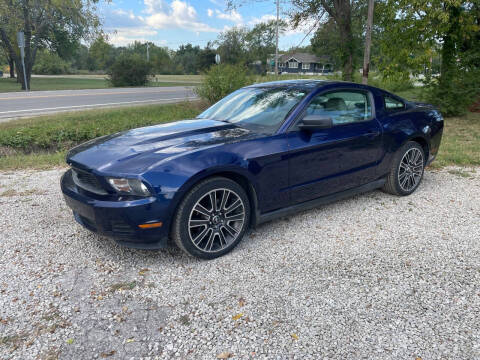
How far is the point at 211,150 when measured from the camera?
3438 millimetres

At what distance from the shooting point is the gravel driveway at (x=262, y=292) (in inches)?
97.7

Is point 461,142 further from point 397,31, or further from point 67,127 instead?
point 67,127

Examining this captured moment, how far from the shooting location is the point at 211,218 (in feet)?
11.4

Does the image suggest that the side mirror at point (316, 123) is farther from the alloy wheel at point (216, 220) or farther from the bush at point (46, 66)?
the bush at point (46, 66)


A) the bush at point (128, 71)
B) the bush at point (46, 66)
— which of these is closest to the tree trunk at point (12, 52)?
the bush at point (128, 71)

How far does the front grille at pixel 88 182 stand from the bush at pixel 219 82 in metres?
9.24

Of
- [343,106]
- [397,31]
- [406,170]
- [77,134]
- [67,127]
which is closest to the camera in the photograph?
[343,106]

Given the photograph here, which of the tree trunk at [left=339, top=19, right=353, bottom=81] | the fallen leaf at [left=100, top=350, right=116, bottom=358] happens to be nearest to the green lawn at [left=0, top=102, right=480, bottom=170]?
the tree trunk at [left=339, top=19, right=353, bottom=81]

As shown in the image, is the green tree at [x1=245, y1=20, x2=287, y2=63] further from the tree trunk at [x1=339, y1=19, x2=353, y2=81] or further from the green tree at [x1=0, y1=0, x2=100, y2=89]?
the tree trunk at [x1=339, y1=19, x2=353, y2=81]

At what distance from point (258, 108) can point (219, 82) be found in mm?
8560

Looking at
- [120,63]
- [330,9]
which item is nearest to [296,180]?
[330,9]

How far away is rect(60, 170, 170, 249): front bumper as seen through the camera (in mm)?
3125

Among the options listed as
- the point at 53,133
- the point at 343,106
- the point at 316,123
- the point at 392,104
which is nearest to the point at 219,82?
the point at 53,133

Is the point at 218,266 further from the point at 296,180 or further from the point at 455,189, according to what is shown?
the point at 455,189
